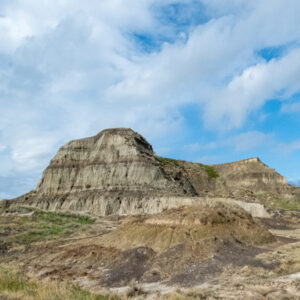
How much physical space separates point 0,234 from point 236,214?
83.8ft

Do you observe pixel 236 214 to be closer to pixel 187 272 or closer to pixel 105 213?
pixel 187 272

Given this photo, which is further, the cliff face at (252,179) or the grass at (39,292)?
the cliff face at (252,179)

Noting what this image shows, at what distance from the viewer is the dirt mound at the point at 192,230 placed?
51.2 feet

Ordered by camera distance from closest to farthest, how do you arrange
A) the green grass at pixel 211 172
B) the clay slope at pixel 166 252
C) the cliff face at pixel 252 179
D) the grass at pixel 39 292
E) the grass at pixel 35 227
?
1. the grass at pixel 39 292
2. the clay slope at pixel 166 252
3. the grass at pixel 35 227
4. the cliff face at pixel 252 179
5. the green grass at pixel 211 172

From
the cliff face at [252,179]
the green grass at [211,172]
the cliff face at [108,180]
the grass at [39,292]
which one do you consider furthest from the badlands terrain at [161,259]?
the green grass at [211,172]

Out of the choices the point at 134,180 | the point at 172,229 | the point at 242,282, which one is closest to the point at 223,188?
the point at 134,180

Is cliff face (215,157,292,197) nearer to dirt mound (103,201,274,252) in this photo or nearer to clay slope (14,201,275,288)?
dirt mound (103,201,274,252)

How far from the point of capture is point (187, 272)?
12.4 meters

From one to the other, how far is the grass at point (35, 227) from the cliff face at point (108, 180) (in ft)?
28.7

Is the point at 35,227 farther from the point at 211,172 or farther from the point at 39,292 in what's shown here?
the point at 211,172

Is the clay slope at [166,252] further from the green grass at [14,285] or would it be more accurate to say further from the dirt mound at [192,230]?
the green grass at [14,285]

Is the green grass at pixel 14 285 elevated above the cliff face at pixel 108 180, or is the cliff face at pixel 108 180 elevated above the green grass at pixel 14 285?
the cliff face at pixel 108 180

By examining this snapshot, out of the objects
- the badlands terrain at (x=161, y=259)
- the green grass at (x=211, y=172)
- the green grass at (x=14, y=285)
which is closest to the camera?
the badlands terrain at (x=161, y=259)

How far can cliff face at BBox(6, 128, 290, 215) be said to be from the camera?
178 ft
